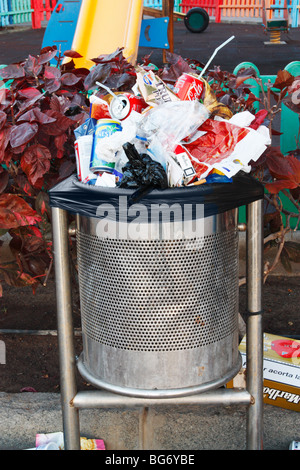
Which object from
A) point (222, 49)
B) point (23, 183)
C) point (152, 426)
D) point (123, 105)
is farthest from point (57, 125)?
point (222, 49)

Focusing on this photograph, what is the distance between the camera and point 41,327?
3.37m

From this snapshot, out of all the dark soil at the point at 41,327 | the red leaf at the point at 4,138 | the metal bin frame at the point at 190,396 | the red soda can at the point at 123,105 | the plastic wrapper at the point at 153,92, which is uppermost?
the plastic wrapper at the point at 153,92

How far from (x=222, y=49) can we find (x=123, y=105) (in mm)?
13677

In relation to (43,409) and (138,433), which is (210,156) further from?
(43,409)

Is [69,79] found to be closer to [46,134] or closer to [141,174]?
[46,134]

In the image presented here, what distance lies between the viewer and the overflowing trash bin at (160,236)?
178cm

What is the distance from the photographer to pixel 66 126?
91.3 inches

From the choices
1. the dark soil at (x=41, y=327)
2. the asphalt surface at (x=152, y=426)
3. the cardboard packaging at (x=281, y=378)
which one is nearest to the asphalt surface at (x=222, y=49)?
the dark soil at (x=41, y=327)

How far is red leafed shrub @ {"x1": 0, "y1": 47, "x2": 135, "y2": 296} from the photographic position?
7.57 ft

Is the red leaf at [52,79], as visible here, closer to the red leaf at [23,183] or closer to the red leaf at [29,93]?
the red leaf at [29,93]

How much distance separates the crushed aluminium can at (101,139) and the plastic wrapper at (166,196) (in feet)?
0.26

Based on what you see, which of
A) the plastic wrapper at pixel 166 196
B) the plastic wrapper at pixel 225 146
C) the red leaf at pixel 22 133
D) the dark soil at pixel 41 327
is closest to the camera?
the plastic wrapper at pixel 166 196
